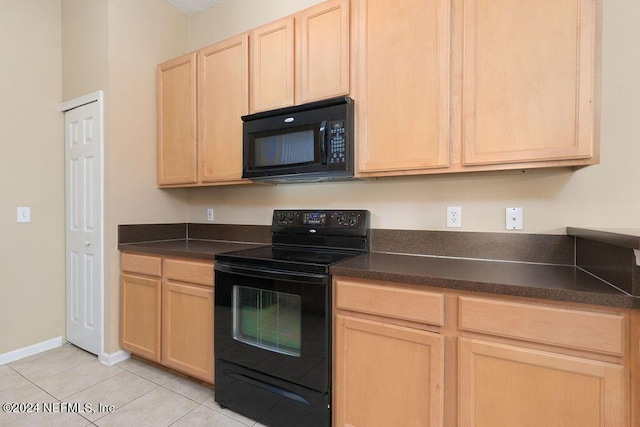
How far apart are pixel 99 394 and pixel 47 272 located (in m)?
1.28

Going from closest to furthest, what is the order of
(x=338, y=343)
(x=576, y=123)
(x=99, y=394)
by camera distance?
(x=576, y=123)
(x=338, y=343)
(x=99, y=394)

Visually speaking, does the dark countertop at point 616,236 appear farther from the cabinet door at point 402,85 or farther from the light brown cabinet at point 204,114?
the light brown cabinet at point 204,114

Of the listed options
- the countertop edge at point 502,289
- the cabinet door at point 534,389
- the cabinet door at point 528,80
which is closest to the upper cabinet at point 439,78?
the cabinet door at point 528,80

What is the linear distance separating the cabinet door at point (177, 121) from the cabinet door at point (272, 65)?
617 mm

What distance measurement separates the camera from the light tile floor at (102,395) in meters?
1.73

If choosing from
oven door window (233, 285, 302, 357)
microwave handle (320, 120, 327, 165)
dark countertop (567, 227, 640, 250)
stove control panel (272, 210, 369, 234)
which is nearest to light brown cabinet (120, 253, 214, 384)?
oven door window (233, 285, 302, 357)

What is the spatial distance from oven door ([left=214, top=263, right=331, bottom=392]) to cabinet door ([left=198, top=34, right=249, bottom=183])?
0.83 m

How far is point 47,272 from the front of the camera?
8.54 feet

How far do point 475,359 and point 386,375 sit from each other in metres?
0.39

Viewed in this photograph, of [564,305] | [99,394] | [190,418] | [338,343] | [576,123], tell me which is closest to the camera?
[564,305]

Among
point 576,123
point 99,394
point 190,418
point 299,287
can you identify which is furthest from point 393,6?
point 99,394

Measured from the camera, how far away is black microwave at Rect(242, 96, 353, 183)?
1732 mm

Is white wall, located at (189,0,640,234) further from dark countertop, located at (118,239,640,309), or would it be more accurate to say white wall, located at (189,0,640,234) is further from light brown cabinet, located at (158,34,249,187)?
light brown cabinet, located at (158,34,249,187)

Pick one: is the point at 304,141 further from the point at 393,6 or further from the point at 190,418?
the point at 190,418
